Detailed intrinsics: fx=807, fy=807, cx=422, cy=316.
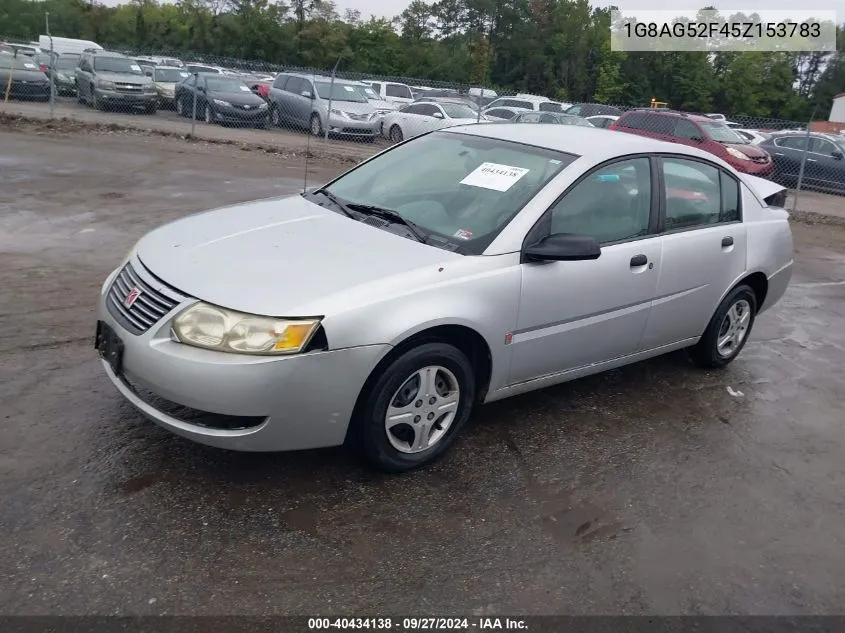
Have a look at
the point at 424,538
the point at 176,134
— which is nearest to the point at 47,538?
the point at 424,538

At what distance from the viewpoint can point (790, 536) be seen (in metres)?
3.64

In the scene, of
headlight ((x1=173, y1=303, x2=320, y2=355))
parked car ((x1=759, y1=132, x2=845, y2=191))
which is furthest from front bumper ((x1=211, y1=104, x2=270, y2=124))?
headlight ((x1=173, y1=303, x2=320, y2=355))

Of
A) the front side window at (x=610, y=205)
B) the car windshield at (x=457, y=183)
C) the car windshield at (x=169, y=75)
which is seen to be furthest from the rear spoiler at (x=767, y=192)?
the car windshield at (x=169, y=75)

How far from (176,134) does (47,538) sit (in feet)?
50.1

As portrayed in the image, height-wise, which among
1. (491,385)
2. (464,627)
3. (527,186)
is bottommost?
(464,627)

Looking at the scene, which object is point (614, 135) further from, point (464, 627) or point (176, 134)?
point (176, 134)

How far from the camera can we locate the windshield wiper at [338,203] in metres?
4.41

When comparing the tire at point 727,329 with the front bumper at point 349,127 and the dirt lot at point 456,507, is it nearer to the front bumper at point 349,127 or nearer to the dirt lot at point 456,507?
the dirt lot at point 456,507

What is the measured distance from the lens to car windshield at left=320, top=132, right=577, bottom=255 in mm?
4129

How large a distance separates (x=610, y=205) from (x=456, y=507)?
6.45 ft

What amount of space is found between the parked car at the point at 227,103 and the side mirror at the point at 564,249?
58.5ft

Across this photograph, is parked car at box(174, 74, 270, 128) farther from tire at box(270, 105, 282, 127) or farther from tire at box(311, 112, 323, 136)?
tire at box(311, 112, 323, 136)

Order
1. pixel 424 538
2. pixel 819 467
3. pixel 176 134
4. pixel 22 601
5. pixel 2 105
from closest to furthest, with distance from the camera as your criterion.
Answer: pixel 22 601
pixel 424 538
pixel 819 467
pixel 176 134
pixel 2 105

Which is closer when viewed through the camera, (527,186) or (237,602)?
(237,602)
